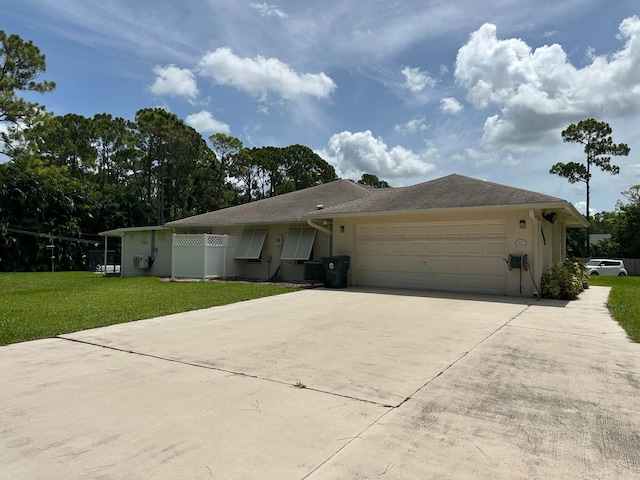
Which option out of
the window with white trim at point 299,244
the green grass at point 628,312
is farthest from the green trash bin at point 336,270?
the green grass at point 628,312

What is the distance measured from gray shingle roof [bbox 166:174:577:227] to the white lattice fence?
43.1 inches

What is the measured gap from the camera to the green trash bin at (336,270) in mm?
13766

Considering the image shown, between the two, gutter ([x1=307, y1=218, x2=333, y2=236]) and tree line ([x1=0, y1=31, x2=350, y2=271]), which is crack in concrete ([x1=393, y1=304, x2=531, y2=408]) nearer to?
gutter ([x1=307, y1=218, x2=333, y2=236])

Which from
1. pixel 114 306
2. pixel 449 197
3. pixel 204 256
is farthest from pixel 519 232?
pixel 204 256

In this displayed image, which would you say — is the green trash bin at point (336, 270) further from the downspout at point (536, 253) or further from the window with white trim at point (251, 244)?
the downspout at point (536, 253)

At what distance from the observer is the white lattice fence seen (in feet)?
53.7

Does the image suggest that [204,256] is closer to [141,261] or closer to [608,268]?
[141,261]

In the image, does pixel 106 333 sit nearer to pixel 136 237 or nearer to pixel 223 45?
pixel 223 45

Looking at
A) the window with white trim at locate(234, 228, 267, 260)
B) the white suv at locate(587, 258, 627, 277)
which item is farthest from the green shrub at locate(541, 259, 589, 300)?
the white suv at locate(587, 258, 627, 277)

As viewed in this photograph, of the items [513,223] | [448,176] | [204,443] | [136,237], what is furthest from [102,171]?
[204,443]

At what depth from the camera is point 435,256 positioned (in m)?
12.9

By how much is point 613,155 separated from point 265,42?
33.3 m

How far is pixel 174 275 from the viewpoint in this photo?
56.5 feet

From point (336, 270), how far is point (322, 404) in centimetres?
Result: 1011
